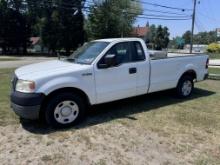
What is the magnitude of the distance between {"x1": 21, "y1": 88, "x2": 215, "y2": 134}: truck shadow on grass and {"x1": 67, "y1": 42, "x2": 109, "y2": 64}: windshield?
127 cm

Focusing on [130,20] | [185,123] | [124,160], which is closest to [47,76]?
[124,160]

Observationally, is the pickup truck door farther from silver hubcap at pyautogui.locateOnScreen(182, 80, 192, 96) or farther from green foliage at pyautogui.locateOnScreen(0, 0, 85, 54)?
green foliage at pyautogui.locateOnScreen(0, 0, 85, 54)

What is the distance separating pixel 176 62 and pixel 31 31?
1822 inches

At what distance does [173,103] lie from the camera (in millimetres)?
7562

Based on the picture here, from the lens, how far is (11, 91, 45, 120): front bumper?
5270 millimetres

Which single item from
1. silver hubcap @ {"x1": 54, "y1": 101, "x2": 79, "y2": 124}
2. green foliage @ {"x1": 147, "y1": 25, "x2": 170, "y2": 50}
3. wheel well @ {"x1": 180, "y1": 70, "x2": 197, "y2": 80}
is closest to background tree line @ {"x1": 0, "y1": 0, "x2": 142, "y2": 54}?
green foliage @ {"x1": 147, "y1": 25, "x2": 170, "y2": 50}

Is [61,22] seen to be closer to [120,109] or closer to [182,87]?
[182,87]

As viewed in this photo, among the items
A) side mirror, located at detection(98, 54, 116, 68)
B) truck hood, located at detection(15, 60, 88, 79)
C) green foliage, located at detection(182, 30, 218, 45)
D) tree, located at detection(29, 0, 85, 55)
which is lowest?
green foliage, located at detection(182, 30, 218, 45)

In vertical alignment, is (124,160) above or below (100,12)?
below

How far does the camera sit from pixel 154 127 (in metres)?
5.67

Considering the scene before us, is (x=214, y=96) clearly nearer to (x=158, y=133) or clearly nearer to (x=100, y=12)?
(x=158, y=133)

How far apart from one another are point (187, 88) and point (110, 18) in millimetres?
40671

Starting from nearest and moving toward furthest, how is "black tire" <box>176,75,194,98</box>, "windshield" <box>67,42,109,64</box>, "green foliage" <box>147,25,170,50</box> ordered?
"windshield" <box>67,42,109,64</box>, "black tire" <box>176,75,194,98</box>, "green foliage" <box>147,25,170,50</box>

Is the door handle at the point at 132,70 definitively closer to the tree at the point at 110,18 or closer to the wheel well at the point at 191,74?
the wheel well at the point at 191,74
